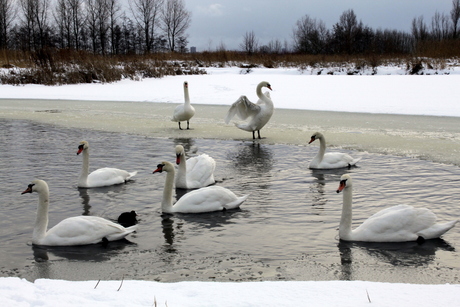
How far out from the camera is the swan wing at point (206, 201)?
6.03 m

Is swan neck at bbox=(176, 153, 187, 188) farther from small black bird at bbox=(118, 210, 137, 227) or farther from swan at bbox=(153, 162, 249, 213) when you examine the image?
small black bird at bbox=(118, 210, 137, 227)

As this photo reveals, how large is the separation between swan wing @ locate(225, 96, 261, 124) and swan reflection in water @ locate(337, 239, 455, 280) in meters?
6.72

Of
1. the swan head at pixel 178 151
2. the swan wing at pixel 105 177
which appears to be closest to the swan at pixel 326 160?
the swan head at pixel 178 151

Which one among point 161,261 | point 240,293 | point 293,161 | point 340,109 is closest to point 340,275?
point 240,293

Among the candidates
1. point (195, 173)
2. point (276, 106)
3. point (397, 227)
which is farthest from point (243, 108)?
point (276, 106)

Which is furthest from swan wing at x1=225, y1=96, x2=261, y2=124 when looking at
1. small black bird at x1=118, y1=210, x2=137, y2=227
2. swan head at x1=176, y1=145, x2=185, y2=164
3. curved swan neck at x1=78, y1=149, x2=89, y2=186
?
small black bird at x1=118, y1=210, x2=137, y2=227

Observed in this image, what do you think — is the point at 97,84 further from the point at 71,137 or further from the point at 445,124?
the point at 445,124

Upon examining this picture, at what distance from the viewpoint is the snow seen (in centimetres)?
333

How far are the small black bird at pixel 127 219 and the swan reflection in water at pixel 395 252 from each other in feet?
7.08

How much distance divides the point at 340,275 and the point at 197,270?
115 cm

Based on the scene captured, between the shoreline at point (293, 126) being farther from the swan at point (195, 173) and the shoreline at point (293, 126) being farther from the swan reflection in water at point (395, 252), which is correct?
the swan reflection in water at point (395, 252)

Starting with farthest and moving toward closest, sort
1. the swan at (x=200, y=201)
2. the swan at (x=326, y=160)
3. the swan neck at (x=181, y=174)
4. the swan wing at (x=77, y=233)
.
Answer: the swan at (x=326, y=160) → the swan neck at (x=181, y=174) → the swan at (x=200, y=201) → the swan wing at (x=77, y=233)

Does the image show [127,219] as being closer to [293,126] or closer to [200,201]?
[200,201]

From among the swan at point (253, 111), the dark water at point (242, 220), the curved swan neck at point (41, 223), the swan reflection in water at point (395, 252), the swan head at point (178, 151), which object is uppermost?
the swan at point (253, 111)
